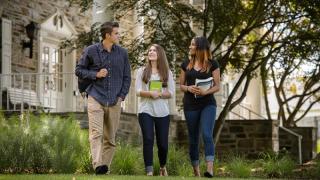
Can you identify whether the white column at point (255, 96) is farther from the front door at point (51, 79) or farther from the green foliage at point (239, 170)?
the green foliage at point (239, 170)

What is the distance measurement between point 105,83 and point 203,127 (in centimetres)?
125

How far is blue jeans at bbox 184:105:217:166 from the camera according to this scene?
25.7 ft

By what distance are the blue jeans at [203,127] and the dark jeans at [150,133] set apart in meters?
0.31

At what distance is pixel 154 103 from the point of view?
8.03 metres

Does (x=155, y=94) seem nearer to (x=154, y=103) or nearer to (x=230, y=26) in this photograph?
(x=154, y=103)

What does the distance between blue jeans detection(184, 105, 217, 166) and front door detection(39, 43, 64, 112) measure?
867cm

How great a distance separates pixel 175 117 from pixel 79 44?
4.83 m

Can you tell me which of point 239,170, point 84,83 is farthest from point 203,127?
point 239,170

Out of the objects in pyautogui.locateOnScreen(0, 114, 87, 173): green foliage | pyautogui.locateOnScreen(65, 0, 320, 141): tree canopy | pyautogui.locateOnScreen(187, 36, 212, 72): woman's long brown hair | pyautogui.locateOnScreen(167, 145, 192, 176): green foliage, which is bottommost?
pyautogui.locateOnScreen(167, 145, 192, 176): green foliage

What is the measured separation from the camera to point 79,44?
13.7 m

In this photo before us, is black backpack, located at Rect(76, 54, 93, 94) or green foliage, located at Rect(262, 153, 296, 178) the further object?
green foliage, located at Rect(262, 153, 296, 178)

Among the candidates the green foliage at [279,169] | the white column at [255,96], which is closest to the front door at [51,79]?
the green foliage at [279,169]

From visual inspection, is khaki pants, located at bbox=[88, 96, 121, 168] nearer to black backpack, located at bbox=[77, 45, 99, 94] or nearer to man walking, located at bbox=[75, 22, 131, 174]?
man walking, located at bbox=[75, 22, 131, 174]

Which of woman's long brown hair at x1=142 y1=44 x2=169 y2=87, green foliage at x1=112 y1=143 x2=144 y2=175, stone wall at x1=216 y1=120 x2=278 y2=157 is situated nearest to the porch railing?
stone wall at x1=216 y1=120 x2=278 y2=157
